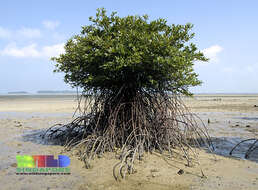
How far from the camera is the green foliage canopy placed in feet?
19.9

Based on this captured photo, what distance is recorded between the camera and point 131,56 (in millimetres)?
5938

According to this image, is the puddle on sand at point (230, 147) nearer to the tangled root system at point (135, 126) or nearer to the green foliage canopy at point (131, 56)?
the tangled root system at point (135, 126)

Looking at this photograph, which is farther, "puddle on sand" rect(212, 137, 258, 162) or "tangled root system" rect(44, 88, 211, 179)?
"puddle on sand" rect(212, 137, 258, 162)

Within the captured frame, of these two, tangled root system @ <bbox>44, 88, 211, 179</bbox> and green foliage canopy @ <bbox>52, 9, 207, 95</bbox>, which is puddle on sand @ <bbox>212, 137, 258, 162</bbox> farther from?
green foliage canopy @ <bbox>52, 9, 207, 95</bbox>

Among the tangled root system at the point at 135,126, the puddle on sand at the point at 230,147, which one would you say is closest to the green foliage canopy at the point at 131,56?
the tangled root system at the point at 135,126

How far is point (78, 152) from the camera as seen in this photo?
6.78 meters

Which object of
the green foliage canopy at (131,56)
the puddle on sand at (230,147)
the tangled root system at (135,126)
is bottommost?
the puddle on sand at (230,147)

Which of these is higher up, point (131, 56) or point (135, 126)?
point (131, 56)

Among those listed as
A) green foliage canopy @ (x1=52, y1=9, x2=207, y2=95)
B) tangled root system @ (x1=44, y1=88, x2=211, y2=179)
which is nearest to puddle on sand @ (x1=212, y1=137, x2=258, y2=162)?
tangled root system @ (x1=44, y1=88, x2=211, y2=179)

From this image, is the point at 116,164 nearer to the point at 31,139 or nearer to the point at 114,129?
the point at 114,129

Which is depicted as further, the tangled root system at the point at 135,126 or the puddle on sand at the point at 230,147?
the puddle on sand at the point at 230,147

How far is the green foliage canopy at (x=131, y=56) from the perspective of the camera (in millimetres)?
6051

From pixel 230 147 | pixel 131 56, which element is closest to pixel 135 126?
pixel 131 56

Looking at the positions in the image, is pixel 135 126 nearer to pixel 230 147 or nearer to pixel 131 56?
pixel 131 56
